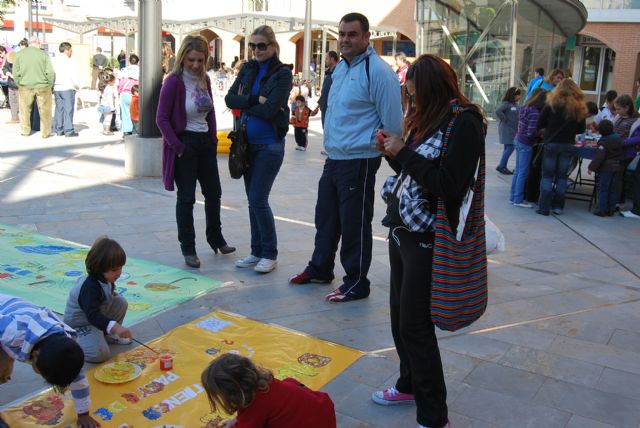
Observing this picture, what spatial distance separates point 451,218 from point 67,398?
6.80 feet

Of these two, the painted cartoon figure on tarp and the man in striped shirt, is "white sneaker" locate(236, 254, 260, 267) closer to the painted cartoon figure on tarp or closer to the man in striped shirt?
the painted cartoon figure on tarp

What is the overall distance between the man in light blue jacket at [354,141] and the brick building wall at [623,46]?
24.3 m

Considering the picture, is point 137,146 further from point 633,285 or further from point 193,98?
point 633,285

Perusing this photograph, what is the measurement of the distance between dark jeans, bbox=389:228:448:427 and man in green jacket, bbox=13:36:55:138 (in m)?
10.4

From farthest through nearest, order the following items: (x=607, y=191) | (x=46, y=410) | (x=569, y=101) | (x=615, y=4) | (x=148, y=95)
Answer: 1. (x=615, y=4)
2. (x=148, y=95)
3. (x=607, y=191)
4. (x=569, y=101)
5. (x=46, y=410)

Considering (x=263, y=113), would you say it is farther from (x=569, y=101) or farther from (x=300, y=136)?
(x=300, y=136)

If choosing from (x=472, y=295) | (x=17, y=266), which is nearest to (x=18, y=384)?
(x=17, y=266)

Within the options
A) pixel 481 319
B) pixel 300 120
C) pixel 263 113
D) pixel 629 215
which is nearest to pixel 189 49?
pixel 263 113

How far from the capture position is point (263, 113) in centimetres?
496

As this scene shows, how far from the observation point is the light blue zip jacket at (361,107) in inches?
169

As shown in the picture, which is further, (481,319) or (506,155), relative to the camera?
(506,155)

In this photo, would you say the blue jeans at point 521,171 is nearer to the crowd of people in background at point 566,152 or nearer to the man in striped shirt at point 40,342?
the crowd of people in background at point 566,152

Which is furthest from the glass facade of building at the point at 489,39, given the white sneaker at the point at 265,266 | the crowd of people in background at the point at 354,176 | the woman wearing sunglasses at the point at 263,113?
the white sneaker at the point at 265,266

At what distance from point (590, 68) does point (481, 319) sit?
27561 mm
